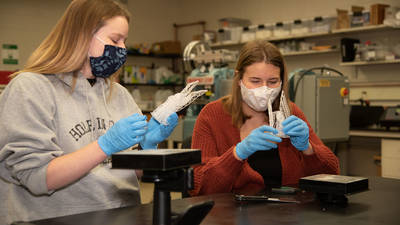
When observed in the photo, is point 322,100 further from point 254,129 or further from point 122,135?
point 122,135

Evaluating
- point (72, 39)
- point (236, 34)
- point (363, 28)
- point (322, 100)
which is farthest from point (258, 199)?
point (236, 34)

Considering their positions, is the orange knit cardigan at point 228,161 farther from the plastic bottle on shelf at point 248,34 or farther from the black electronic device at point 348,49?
the plastic bottle on shelf at point 248,34

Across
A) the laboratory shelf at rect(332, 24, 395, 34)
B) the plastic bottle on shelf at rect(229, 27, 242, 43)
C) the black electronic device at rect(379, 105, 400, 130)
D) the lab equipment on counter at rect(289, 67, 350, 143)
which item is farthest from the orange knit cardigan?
the plastic bottle on shelf at rect(229, 27, 242, 43)

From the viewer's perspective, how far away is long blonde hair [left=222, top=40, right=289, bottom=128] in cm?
209

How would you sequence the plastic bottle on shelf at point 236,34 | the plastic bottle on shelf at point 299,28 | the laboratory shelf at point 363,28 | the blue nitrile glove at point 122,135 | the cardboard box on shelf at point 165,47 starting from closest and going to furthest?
1. the blue nitrile glove at point 122,135
2. the laboratory shelf at point 363,28
3. the plastic bottle on shelf at point 299,28
4. the plastic bottle on shelf at point 236,34
5. the cardboard box on shelf at point 165,47

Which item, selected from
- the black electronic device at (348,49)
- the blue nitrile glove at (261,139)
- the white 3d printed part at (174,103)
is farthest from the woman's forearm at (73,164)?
the black electronic device at (348,49)

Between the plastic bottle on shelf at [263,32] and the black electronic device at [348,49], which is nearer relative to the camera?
the black electronic device at [348,49]

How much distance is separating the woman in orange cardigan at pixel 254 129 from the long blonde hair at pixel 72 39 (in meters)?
0.72

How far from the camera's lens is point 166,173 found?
3.32ft

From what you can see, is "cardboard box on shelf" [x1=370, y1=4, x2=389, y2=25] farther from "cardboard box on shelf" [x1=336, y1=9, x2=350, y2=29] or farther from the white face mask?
the white face mask

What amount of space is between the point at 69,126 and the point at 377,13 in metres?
4.68

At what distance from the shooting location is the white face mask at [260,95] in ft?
6.72

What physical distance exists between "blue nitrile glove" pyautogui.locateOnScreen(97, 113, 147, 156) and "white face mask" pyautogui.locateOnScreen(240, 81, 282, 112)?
919mm

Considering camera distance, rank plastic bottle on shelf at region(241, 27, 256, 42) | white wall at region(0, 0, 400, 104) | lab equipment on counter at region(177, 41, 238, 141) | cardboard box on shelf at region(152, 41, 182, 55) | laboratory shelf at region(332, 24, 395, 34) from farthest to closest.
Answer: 1. cardboard box on shelf at region(152, 41, 182, 55)
2. plastic bottle on shelf at region(241, 27, 256, 42)
3. white wall at region(0, 0, 400, 104)
4. laboratory shelf at region(332, 24, 395, 34)
5. lab equipment on counter at region(177, 41, 238, 141)
